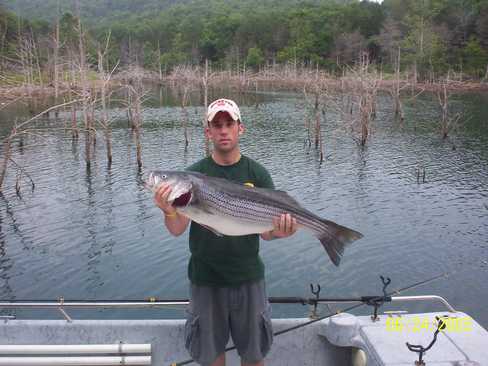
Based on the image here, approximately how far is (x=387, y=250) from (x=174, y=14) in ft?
635

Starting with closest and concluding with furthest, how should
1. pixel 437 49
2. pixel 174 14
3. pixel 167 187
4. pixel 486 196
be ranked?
pixel 167 187, pixel 486 196, pixel 437 49, pixel 174 14

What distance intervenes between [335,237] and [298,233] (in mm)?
12717

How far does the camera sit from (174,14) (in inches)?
7574

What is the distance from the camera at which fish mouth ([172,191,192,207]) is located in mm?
4618

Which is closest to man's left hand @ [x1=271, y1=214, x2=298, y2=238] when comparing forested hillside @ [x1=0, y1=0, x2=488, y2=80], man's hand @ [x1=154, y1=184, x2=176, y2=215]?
man's hand @ [x1=154, y1=184, x2=176, y2=215]

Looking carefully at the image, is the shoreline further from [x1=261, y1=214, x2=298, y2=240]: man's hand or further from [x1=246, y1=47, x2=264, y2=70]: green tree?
[x1=261, y1=214, x2=298, y2=240]: man's hand

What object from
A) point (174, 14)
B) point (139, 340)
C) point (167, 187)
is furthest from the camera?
point (174, 14)

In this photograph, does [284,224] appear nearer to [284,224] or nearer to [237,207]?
[284,224]

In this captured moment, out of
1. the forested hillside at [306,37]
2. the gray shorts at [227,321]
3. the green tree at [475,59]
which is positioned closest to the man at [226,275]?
the gray shorts at [227,321]

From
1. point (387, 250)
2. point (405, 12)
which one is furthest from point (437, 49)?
point (387, 250)

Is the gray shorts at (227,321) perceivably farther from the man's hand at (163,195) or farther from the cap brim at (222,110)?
the cap brim at (222,110)

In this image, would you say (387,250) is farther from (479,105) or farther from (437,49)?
(437,49)

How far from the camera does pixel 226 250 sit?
4742mm

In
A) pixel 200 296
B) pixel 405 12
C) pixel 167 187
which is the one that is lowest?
pixel 200 296
